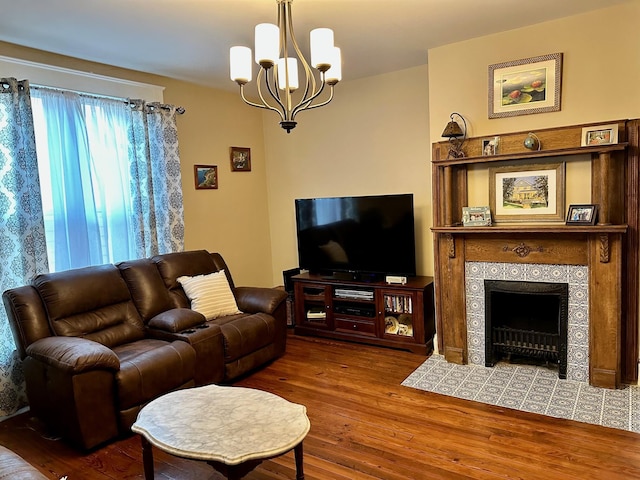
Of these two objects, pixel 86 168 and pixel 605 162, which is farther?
pixel 86 168

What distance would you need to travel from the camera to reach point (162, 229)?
421 centimetres

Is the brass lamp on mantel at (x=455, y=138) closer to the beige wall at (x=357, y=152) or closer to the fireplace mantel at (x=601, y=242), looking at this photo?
the fireplace mantel at (x=601, y=242)

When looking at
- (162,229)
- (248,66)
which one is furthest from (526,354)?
(162,229)

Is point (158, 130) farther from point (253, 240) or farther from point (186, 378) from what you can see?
point (186, 378)

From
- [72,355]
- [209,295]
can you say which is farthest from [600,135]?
[72,355]

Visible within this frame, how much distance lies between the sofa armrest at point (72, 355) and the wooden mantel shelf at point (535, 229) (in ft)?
8.31

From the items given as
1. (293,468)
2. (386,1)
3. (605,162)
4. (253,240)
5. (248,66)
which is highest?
(386,1)

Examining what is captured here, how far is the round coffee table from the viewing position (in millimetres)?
1833

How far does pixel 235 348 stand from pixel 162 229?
1.45 metres

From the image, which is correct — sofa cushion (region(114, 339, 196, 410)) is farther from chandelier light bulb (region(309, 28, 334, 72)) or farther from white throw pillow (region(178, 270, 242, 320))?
chandelier light bulb (region(309, 28, 334, 72))

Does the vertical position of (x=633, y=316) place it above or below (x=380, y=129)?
below

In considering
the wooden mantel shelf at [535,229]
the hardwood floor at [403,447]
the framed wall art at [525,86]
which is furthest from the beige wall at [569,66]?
the hardwood floor at [403,447]

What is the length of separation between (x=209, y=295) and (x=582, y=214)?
2955mm

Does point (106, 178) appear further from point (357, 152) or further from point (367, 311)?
point (367, 311)
